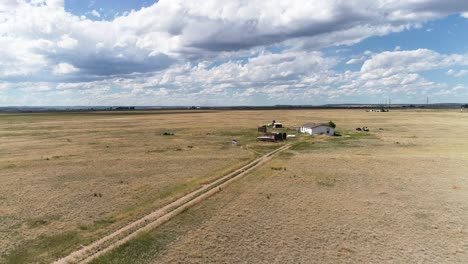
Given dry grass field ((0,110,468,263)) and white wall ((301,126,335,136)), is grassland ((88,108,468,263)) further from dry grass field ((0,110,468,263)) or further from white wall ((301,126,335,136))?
Result: white wall ((301,126,335,136))

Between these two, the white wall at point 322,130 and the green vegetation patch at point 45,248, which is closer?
the green vegetation patch at point 45,248

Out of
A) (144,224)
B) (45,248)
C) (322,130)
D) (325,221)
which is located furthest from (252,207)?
(322,130)

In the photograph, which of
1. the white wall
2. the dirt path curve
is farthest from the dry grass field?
the white wall

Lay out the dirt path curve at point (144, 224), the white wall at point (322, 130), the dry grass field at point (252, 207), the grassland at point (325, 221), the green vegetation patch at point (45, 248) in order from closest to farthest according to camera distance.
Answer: the green vegetation patch at point (45, 248), the dirt path curve at point (144, 224), the grassland at point (325, 221), the dry grass field at point (252, 207), the white wall at point (322, 130)

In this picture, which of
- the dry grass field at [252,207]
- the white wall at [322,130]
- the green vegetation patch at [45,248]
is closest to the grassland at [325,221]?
the dry grass field at [252,207]

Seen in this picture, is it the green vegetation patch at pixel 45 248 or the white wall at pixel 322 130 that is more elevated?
the white wall at pixel 322 130

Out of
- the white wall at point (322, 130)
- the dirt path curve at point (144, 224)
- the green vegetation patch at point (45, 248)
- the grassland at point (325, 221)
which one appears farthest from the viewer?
the white wall at point (322, 130)

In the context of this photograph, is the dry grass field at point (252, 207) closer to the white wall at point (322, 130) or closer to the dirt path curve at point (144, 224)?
the dirt path curve at point (144, 224)
